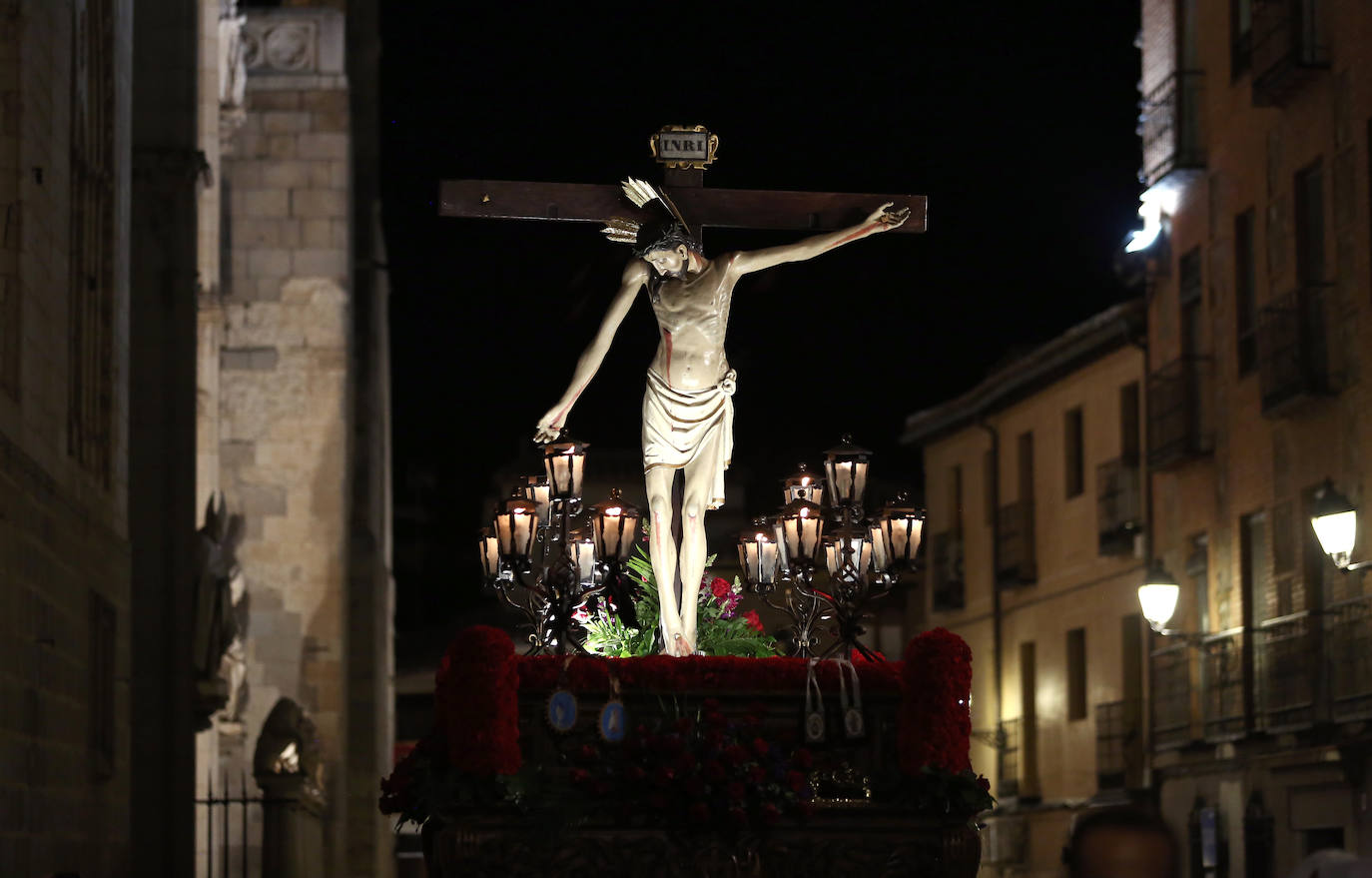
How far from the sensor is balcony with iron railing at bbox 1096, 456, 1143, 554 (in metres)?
33.5

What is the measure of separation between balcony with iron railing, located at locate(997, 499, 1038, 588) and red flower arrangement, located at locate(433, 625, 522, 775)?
27994 millimetres

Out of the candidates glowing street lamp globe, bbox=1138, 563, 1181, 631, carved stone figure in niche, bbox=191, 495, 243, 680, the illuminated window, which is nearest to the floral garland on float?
carved stone figure in niche, bbox=191, 495, 243, 680

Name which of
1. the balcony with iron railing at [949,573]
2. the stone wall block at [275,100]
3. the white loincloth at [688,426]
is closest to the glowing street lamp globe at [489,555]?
the white loincloth at [688,426]

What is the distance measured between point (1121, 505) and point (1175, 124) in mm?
6258

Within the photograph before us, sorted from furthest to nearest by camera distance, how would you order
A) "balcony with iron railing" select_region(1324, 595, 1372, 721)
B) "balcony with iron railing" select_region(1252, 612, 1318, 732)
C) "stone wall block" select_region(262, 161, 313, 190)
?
"stone wall block" select_region(262, 161, 313, 190), "balcony with iron railing" select_region(1252, 612, 1318, 732), "balcony with iron railing" select_region(1324, 595, 1372, 721)

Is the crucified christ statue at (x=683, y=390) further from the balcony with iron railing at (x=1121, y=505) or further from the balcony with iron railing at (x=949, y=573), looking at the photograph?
the balcony with iron railing at (x=949, y=573)

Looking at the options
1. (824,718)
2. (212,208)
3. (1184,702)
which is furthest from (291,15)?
(824,718)

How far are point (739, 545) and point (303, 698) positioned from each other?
16.1 metres

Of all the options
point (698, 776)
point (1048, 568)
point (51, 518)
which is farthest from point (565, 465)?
point (1048, 568)

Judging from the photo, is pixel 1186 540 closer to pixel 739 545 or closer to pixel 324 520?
pixel 324 520

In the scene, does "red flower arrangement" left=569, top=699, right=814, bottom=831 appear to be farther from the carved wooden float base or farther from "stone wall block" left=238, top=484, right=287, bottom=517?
"stone wall block" left=238, top=484, right=287, bottom=517

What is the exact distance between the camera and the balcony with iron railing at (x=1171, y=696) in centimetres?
2927

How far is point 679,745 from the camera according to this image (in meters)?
12.0

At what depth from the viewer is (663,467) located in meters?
13.1
